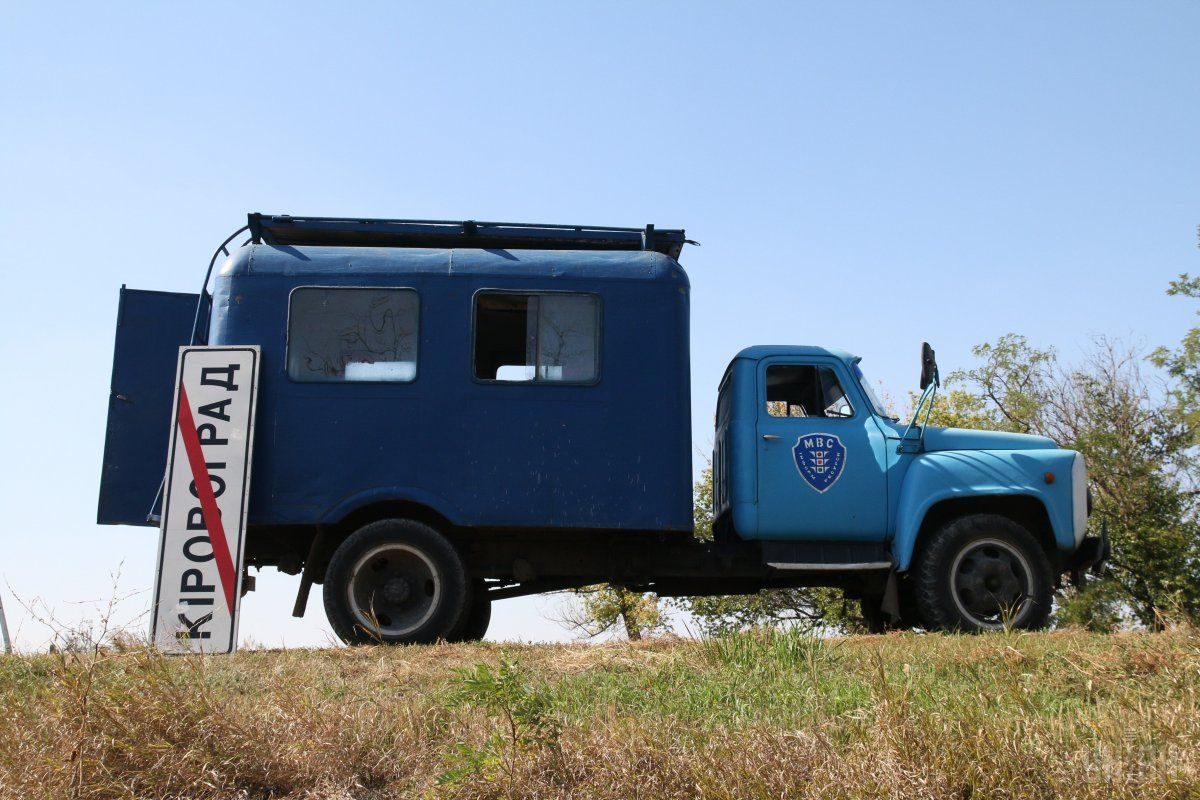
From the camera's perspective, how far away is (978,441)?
8.97m

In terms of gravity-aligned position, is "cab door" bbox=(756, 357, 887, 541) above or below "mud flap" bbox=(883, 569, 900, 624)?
above

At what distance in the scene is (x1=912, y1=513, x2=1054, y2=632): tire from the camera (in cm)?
834

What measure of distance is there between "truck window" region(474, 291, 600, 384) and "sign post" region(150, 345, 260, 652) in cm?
180

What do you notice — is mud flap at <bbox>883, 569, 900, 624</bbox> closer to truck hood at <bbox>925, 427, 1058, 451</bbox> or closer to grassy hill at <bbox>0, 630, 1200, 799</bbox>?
truck hood at <bbox>925, 427, 1058, 451</bbox>

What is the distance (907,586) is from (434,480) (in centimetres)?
414

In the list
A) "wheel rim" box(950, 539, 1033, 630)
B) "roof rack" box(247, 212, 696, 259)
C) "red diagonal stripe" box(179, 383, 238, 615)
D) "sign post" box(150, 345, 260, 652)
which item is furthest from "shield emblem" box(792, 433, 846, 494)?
"red diagonal stripe" box(179, 383, 238, 615)

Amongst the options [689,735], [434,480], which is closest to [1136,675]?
[689,735]

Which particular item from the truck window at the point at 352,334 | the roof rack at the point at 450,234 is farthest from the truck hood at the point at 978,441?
the truck window at the point at 352,334

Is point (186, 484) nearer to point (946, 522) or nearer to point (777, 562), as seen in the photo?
point (777, 562)

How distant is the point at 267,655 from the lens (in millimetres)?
7203

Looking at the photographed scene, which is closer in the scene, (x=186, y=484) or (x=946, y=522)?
(x=186, y=484)

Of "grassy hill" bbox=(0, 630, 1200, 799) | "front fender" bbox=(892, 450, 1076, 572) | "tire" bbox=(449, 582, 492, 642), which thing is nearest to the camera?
"grassy hill" bbox=(0, 630, 1200, 799)

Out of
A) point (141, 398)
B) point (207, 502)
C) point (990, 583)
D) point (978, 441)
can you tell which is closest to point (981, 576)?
point (990, 583)

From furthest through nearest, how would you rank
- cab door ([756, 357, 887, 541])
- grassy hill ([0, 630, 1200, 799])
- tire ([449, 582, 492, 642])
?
1. tire ([449, 582, 492, 642])
2. cab door ([756, 357, 887, 541])
3. grassy hill ([0, 630, 1200, 799])
